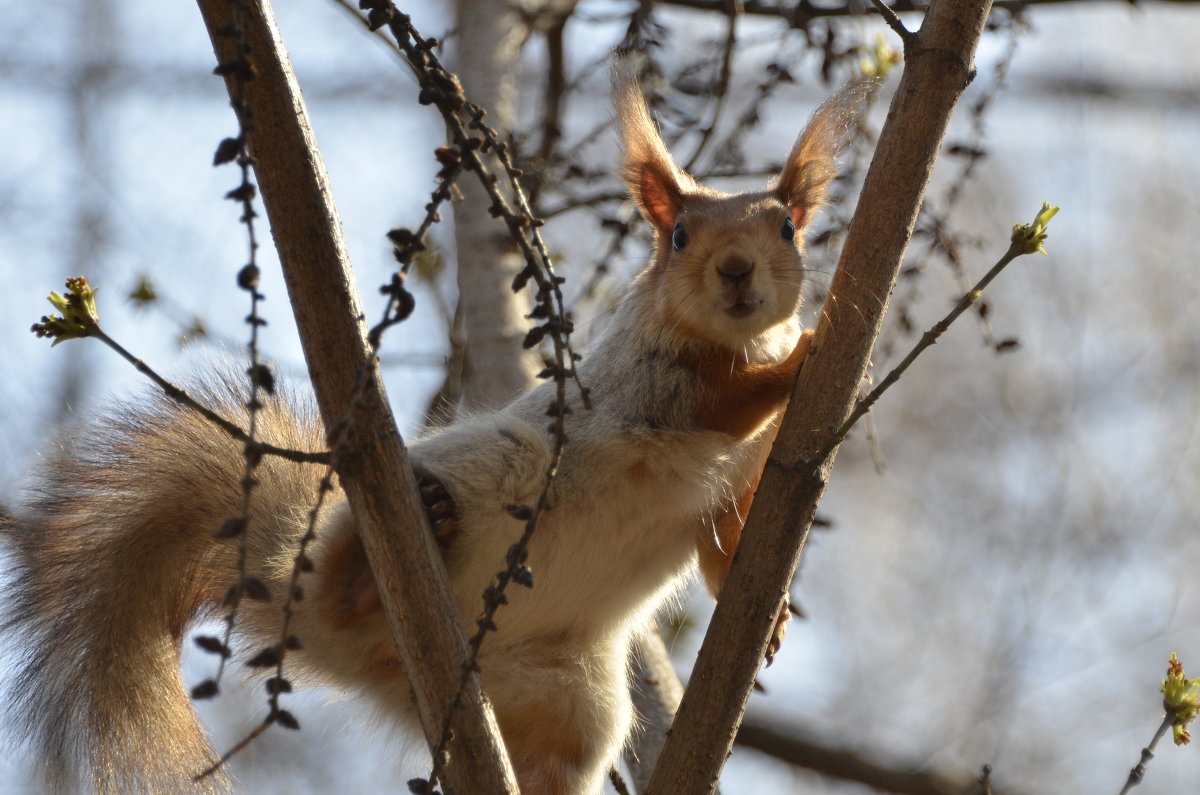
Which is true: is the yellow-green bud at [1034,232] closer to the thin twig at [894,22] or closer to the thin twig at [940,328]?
the thin twig at [940,328]

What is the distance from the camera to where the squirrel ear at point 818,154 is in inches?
129

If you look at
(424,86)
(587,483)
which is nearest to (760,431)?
(587,483)

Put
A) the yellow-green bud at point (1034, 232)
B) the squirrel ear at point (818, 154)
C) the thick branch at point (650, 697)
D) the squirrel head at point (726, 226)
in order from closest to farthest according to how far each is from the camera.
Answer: the yellow-green bud at point (1034, 232) < the squirrel head at point (726, 226) < the squirrel ear at point (818, 154) < the thick branch at point (650, 697)

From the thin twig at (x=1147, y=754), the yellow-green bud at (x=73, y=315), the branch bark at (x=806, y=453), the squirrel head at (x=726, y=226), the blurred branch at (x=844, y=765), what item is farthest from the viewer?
the blurred branch at (x=844, y=765)

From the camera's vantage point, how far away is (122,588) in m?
2.97

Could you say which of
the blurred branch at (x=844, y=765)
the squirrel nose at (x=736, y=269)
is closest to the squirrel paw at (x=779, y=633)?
the squirrel nose at (x=736, y=269)

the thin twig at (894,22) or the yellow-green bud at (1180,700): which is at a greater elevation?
the thin twig at (894,22)

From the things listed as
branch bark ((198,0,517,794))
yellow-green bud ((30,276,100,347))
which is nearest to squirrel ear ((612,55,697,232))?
branch bark ((198,0,517,794))

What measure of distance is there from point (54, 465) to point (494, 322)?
165cm

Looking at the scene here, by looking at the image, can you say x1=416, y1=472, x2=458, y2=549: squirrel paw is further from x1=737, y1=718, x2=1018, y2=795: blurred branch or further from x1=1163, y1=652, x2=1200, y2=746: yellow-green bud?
x1=737, y1=718, x2=1018, y2=795: blurred branch

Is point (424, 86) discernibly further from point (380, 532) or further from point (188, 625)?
point (188, 625)

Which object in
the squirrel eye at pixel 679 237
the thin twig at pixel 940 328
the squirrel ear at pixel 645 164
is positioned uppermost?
the squirrel ear at pixel 645 164

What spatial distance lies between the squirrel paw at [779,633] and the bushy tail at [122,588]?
4.16ft

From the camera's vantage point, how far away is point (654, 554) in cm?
327
